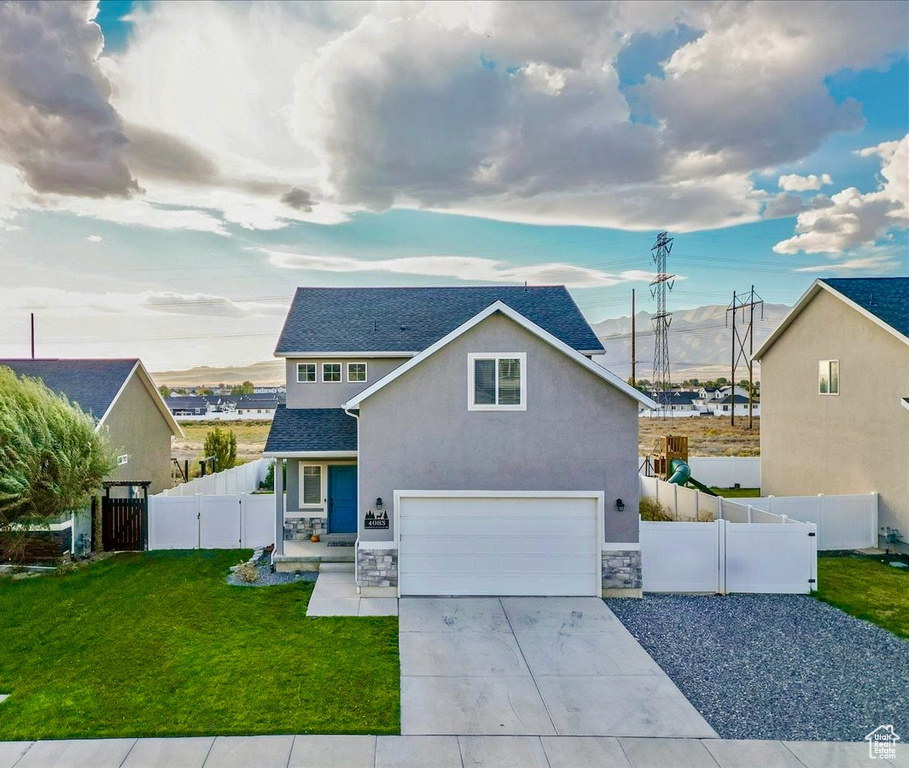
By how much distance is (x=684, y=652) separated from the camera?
8711mm

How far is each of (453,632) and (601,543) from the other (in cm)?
377

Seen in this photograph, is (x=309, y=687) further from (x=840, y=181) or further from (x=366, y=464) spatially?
(x=840, y=181)

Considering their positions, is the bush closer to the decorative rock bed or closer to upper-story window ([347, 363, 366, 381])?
upper-story window ([347, 363, 366, 381])

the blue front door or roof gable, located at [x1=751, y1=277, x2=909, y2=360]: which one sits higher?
roof gable, located at [x1=751, y1=277, x2=909, y2=360]

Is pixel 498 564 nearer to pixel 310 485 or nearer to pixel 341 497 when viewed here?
pixel 341 497

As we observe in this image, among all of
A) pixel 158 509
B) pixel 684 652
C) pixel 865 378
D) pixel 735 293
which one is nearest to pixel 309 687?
pixel 684 652

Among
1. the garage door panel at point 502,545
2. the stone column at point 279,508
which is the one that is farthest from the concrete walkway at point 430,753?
the stone column at point 279,508

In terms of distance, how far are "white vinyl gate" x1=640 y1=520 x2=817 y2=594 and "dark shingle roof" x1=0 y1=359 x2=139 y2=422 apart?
1608cm

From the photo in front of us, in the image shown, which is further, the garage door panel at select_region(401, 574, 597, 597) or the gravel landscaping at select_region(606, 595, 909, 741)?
the garage door panel at select_region(401, 574, 597, 597)

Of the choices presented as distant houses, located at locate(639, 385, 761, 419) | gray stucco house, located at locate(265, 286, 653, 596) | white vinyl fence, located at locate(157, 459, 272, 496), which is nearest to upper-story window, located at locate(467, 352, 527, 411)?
gray stucco house, located at locate(265, 286, 653, 596)

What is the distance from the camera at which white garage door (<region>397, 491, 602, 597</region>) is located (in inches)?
437

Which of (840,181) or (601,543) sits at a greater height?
(840,181)

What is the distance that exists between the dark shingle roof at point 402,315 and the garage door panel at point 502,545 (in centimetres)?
587

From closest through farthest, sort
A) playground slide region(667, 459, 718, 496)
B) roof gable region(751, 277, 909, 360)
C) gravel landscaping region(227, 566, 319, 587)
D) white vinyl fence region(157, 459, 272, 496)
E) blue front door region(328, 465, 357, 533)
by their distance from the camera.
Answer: gravel landscaping region(227, 566, 319, 587), blue front door region(328, 465, 357, 533), roof gable region(751, 277, 909, 360), white vinyl fence region(157, 459, 272, 496), playground slide region(667, 459, 718, 496)
